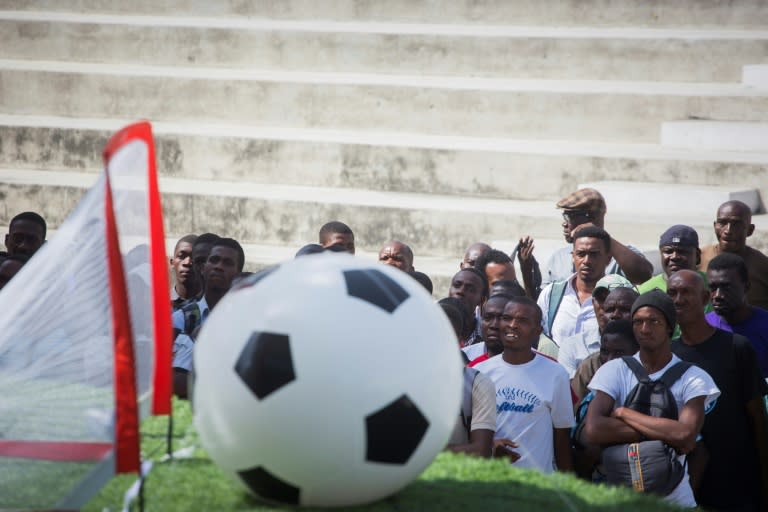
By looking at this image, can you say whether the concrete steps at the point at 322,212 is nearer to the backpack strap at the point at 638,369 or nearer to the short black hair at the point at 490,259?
the short black hair at the point at 490,259

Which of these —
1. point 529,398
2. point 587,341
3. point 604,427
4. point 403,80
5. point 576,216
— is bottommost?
point 604,427

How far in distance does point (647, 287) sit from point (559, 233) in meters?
3.47

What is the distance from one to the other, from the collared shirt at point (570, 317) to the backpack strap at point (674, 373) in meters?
1.58

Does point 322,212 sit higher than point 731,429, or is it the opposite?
point 322,212

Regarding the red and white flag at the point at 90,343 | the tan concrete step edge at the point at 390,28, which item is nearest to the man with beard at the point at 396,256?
the red and white flag at the point at 90,343

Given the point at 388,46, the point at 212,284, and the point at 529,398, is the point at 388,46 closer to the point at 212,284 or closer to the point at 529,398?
the point at 212,284

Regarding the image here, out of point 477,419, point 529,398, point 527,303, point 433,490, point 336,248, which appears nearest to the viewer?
point 433,490

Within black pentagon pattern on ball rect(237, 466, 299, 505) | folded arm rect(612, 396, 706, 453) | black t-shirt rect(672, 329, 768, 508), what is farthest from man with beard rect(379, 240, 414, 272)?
black pentagon pattern on ball rect(237, 466, 299, 505)

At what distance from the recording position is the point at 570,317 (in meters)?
7.58

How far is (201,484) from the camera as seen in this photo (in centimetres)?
402

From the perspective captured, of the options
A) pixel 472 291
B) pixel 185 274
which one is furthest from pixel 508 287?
pixel 185 274

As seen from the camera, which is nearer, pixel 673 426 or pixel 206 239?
pixel 673 426

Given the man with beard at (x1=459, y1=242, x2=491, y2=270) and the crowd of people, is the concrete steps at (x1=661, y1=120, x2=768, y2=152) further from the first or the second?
the crowd of people

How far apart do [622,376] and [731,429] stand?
77 cm
